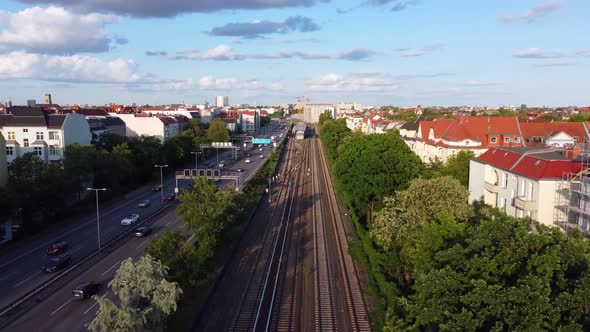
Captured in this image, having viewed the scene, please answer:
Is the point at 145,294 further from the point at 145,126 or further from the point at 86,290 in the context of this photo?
the point at 145,126

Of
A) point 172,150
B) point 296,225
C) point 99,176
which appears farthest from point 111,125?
point 296,225

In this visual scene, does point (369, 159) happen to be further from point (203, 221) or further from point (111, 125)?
point (111, 125)

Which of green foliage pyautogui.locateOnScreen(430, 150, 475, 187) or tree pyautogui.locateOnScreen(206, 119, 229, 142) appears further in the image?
tree pyautogui.locateOnScreen(206, 119, 229, 142)

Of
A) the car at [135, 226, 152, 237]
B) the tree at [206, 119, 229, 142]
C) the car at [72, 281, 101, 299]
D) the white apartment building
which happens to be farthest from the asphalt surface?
the tree at [206, 119, 229, 142]

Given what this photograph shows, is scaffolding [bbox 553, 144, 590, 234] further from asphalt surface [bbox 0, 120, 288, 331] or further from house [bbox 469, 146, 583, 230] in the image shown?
asphalt surface [bbox 0, 120, 288, 331]

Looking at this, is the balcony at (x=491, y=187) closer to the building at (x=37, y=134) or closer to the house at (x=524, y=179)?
the house at (x=524, y=179)
